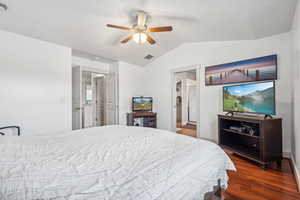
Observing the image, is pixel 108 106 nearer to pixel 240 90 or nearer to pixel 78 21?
pixel 78 21

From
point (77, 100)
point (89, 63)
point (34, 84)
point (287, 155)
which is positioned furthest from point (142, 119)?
point (287, 155)

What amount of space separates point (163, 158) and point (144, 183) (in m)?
→ 0.32

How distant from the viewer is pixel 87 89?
5066mm

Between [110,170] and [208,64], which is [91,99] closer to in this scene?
[208,64]

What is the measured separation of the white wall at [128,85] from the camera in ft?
15.4

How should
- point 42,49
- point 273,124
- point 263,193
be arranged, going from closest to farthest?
point 263,193 < point 273,124 < point 42,49

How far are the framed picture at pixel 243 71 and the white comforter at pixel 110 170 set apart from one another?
241cm

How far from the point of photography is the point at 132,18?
2.75m

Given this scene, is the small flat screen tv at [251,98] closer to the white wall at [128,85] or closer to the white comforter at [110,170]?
the white comforter at [110,170]

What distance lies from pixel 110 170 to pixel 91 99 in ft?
15.4

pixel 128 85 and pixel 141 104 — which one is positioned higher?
pixel 128 85

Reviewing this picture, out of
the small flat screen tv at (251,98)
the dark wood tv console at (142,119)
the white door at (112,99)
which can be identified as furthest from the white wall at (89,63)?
the small flat screen tv at (251,98)

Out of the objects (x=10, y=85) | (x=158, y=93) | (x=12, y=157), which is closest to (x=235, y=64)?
(x=158, y=93)

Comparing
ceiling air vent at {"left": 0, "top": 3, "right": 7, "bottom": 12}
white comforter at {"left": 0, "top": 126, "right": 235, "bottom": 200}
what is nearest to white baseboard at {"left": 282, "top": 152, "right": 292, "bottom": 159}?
white comforter at {"left": 0, "top": 126, "right": 235, "bottom": 200}
